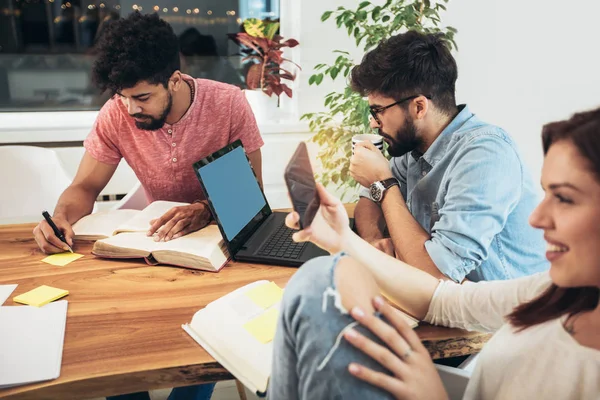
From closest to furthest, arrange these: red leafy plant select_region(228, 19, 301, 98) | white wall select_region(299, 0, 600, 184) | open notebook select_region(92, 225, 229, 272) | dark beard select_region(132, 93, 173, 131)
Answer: open notebook select_region(92, 225, 229, 272), dark beard select_region(132, 93, 173, 131), white wall select_region(299, 0, 600, 184), red leafy plant select_region(228, 19, 301, 98)

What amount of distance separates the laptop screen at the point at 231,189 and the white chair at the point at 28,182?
91 cm

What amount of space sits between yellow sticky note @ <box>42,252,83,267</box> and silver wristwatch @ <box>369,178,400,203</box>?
814 mm

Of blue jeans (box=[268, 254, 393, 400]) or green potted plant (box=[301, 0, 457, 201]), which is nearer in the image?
blue jeans (box=[268, 254, 393, 400])

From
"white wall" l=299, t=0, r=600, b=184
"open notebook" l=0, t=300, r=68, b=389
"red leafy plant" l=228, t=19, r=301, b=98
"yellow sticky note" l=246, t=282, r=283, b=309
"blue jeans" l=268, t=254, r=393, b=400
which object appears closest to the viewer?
"blue jeans" l=268, t=254, r=393, b=400

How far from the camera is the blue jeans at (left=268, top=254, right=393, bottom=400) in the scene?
0.61 m

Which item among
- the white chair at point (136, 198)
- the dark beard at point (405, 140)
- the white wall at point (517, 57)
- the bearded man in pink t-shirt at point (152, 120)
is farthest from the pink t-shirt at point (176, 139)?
the white wall at point (517, 57)

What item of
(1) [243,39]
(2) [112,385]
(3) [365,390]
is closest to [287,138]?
(1) [243,39]

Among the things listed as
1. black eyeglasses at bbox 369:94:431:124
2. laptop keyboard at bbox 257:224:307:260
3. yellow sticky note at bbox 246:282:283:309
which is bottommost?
laptop keyboard at bbox 257:224:307:260

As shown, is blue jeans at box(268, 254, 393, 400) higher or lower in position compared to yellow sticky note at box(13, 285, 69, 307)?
higher

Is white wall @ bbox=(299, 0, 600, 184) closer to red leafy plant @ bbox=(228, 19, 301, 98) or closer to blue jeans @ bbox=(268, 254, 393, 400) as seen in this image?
red leafy plant @ bbox=(228, 19, 301, 98)

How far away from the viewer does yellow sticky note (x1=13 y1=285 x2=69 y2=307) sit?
109cm

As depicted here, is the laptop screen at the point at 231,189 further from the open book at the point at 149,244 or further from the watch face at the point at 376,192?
the watch face at the point at 376,192

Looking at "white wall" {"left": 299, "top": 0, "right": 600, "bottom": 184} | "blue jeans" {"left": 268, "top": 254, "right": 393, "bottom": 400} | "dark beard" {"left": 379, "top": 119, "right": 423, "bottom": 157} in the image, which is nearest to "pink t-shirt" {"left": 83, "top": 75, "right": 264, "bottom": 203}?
"dark beard" {"left": 379, "top": 119, "right": 423, "bottom": 157}

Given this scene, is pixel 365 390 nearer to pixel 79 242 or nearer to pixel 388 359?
pixel 388 359
